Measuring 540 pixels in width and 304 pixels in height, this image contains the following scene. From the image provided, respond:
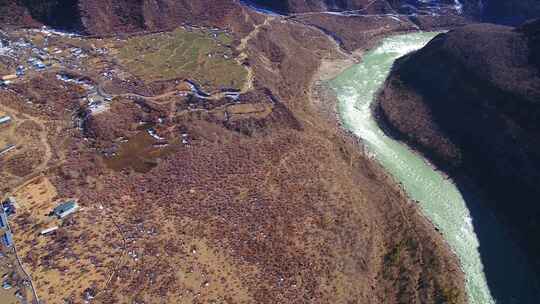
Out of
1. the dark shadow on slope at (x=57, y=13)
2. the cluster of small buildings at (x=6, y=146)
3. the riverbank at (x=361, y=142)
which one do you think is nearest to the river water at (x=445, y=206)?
the riverbank at (x=361, y=142)

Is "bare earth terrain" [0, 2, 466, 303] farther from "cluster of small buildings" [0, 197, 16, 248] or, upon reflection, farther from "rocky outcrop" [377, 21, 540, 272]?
"rocky outcrop" [377, 21, 540, 272]

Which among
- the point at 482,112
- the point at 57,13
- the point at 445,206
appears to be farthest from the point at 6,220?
the point at 482,112

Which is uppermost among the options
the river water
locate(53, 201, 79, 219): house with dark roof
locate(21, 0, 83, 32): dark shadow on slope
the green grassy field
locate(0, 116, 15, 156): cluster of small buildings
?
locate(21, 0, 83, 32): dark shadow on slope

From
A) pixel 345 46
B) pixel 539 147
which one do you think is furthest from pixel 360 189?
pixel 345 46

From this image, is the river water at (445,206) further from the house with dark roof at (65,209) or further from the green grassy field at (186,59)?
the house with dark roof at (65,209)

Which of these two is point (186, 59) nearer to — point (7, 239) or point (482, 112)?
point (7, 239)

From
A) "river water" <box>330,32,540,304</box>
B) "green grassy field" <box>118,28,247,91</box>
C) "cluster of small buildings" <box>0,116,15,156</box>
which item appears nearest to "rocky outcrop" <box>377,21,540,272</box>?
"river water" <box>330,32,540,304</box>
